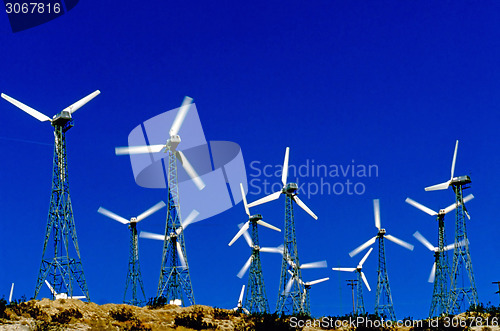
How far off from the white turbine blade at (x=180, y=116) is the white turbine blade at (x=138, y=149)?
189cm

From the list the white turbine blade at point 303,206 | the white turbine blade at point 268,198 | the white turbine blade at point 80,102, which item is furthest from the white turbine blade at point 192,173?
the white turbine blade at point 268,198

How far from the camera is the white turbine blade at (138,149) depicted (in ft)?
187

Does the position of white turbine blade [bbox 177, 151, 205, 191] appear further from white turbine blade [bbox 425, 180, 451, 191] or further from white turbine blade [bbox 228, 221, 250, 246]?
white turbine blade [bbox 425, 180, 451, 191]

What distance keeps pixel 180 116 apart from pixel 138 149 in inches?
190

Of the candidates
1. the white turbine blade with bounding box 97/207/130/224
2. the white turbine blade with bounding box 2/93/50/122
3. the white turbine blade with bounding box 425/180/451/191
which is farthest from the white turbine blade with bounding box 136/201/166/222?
the white turbine blade with bounding box 425/180/451/191

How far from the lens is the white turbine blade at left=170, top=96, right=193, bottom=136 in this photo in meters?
56.5

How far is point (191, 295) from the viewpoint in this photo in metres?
52.8

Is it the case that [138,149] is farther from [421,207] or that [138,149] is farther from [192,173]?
[421,207]

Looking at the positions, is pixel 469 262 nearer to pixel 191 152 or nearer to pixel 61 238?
pixel 191 152

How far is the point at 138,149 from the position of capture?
57.7 m

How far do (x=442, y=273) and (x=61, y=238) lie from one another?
48.4m

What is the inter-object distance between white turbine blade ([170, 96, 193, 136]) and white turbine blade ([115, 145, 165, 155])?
1894mm

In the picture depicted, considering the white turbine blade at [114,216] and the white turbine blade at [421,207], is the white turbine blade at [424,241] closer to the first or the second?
the white turbine blade at [421,207]

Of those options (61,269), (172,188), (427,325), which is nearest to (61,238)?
(61,269)
